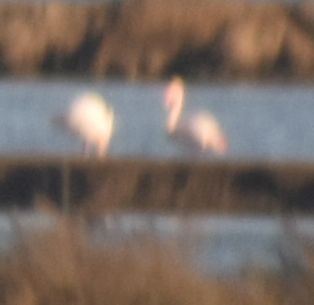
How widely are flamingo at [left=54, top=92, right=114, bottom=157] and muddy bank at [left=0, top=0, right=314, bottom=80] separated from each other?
1399 mm

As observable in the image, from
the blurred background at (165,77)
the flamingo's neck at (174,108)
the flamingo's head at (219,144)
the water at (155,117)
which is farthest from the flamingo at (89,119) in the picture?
the blurred background at (165,77)

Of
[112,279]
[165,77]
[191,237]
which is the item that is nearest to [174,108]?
[165,77]

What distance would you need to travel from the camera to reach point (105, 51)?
123 inches

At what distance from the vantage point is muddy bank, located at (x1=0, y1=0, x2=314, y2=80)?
3.09 meters

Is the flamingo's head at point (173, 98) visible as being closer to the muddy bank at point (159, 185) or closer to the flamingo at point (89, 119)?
the flamingo at point (89, 119)

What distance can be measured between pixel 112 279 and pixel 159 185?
1.15ft

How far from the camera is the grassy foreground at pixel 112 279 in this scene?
109 inches

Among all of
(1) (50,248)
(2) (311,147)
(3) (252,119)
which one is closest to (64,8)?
(1) (50,248)

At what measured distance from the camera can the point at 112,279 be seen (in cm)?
281

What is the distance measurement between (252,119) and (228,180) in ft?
10.3

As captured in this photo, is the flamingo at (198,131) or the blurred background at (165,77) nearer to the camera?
the blurred background at (165,77)

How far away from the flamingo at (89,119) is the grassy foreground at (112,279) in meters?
1.70

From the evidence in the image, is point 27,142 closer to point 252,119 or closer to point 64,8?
point 252,119

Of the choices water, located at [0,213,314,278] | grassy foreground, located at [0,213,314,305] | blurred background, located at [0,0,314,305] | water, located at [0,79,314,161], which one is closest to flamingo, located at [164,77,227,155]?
water, located at [0,79,314,161]
